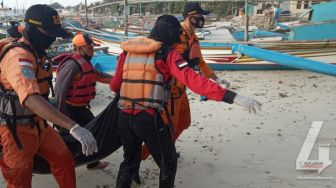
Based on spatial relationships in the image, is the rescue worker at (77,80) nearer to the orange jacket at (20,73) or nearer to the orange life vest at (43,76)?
the orange life vest at (43,76)

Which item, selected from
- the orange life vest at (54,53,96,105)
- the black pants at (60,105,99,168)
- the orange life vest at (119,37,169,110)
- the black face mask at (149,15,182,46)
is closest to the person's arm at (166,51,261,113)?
the orange life vest at (119,37,169,110)

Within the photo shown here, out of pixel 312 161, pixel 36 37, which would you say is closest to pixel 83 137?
pixel 36 37

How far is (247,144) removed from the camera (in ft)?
15.1

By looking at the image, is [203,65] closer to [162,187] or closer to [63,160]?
[162,187]

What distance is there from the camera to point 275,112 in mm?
5859

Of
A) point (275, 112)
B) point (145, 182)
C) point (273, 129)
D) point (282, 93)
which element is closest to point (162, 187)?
point (145, 182)

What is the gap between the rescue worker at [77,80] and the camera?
3404mm

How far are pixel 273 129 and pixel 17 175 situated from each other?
11.5 feet

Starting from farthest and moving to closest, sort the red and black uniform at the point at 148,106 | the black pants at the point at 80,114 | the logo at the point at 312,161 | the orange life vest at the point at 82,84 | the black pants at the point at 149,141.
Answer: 1. the logo at the point at 312,161
2. the black pants at the point at 80,114
3. the orange life vest at the point at 82,84
4. the black pants at the point at 149,141
5. the red and black uniform at the point at 148,106

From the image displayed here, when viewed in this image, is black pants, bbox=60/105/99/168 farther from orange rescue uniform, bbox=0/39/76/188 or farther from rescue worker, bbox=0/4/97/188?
rescue worker, bbox=0/4/97/188

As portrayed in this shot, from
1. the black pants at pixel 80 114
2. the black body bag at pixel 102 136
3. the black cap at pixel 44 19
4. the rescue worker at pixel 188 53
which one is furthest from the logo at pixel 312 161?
the black cap at pixel 44 19

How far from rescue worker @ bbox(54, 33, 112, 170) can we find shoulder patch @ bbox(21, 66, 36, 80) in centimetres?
112

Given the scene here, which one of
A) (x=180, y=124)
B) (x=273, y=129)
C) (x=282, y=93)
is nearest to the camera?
(x=180, y=124)

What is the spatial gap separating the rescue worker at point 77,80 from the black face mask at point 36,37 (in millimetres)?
857
